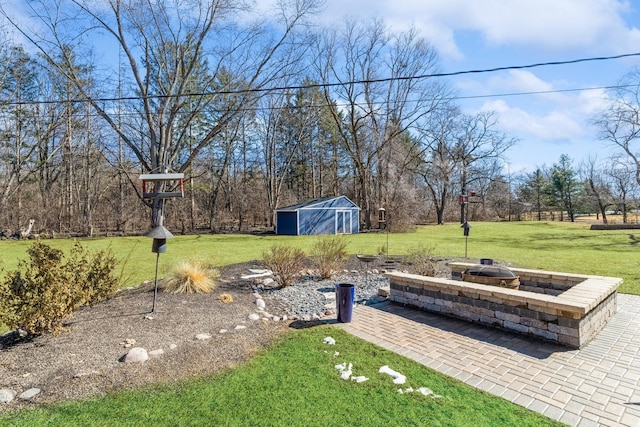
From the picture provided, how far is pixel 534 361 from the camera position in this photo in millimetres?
3471

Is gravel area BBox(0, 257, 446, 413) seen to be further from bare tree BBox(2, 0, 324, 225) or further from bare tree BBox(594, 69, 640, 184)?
bare tree BBox(594, 69, 640, 184)

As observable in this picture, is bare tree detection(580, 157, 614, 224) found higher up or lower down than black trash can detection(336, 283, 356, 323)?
higher up

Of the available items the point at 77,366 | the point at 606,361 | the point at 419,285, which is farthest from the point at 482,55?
the point at 77,366

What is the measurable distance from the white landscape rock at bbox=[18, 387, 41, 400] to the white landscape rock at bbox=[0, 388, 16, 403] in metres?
0.06

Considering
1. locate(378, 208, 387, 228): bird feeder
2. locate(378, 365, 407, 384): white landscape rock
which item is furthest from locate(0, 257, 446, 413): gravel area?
locate(378, 208, 387, 228): bird feeder

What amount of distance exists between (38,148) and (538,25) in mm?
26344

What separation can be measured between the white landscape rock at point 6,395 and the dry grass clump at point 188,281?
9.71 feet

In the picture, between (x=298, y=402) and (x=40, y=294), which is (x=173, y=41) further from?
(x=298, y=402)

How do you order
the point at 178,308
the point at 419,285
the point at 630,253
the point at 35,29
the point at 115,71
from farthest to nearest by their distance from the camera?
the point at 115,71
the point at 35,29
the point at 630,253
the point at 419,285
the point at 178,308

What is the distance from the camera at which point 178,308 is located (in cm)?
504

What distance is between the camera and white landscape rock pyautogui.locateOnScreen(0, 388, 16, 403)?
8.99ft

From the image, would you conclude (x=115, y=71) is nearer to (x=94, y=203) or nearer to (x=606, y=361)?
(x=94, y=203)

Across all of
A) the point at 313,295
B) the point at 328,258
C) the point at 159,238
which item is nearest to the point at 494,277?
the point at 313,295

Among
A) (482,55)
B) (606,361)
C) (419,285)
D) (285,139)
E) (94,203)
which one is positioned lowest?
(606,361)
